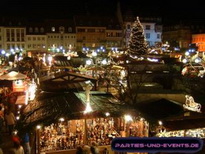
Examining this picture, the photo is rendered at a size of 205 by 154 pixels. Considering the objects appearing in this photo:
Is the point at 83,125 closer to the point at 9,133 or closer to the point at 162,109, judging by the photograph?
the point at 162,109

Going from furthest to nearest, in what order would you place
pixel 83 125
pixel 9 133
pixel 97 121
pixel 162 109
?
pixel 9 133 < pixel 162 109 < pixel 97 121 < pixel 83 125

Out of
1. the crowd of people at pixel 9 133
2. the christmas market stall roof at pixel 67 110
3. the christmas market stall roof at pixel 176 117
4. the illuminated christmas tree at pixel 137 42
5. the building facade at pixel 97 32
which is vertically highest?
the building facade at pixel 97 32

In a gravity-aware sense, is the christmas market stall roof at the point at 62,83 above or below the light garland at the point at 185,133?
above

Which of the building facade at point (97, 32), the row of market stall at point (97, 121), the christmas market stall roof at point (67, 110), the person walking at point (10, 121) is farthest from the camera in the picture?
the building facade at point (97, 32)

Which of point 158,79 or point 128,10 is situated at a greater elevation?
point 128,10

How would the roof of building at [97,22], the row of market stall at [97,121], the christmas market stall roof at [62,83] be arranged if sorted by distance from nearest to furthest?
the row of market stall at [97,121], the christmas market stall roof at [62,83], the roof of building at [97,22]

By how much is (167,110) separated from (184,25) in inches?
2354

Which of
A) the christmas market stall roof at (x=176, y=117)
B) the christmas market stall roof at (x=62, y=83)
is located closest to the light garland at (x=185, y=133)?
the christmas market stall roof at (x=176, y=117)

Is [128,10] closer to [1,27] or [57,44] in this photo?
[57,44]

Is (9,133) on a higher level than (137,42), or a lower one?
lower

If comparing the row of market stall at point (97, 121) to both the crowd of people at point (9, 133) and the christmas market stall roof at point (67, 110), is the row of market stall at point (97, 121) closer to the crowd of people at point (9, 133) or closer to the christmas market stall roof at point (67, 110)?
the christmas market stall roof at point (67, 110)

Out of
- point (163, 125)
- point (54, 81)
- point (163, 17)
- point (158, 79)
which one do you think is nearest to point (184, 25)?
point (163, 17)

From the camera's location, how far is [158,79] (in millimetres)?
22062

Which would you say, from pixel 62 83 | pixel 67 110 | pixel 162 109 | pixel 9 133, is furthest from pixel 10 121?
pixel 162 109
